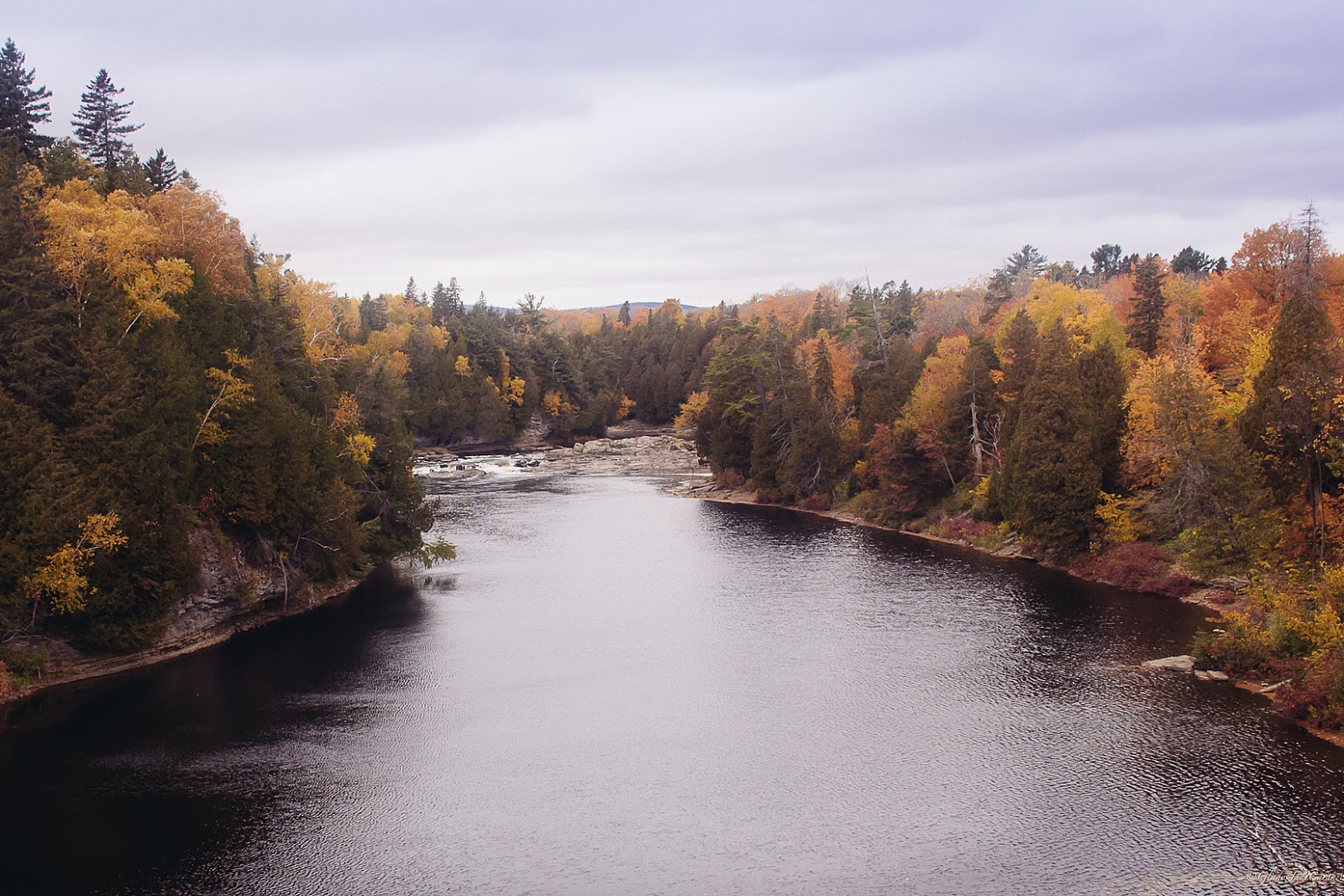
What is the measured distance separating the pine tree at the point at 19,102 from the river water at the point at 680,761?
31263mm

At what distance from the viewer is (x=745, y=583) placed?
5869cm

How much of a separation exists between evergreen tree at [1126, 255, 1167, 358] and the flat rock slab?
3854 cm

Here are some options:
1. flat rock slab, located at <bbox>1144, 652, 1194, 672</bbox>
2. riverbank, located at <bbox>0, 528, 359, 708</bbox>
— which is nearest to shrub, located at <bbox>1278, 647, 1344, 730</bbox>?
flat rock slab, located at <bbox>1144, 652, 1194, 672</bbox>

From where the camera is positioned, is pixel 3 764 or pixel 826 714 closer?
pixel 3 764

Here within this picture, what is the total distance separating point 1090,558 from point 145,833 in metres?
51.9

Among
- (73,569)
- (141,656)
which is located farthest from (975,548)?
(73,569)

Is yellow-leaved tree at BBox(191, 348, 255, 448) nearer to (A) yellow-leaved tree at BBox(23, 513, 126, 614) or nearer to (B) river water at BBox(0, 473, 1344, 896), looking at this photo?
(A) yellow-leaved tree at BBox(23, 513, 126, 614)

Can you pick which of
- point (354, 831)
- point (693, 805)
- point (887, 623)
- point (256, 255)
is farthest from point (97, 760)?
point (256, 255)

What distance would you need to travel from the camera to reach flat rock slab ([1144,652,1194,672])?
3956 cm

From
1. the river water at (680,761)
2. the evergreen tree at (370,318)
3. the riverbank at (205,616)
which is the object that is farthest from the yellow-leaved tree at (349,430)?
the evergreen tree at (370,318)

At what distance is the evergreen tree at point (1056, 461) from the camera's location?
58562 mm

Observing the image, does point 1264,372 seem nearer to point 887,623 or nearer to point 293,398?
point 887,623

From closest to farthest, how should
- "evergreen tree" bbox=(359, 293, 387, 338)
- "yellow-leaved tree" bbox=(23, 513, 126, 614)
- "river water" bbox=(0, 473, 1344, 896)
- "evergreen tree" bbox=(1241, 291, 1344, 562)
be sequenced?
"river water" bbox=(0, 473, 1344, 896) < "yellow-leaved tree" bbox=(23, 513, 126, 614) < "evergreen tree" bbox=(1241, 291, 1344, 562) < "evergreen tree" bbox=(359, 293, 387, 338)

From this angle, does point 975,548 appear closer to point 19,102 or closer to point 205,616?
point 205,616
